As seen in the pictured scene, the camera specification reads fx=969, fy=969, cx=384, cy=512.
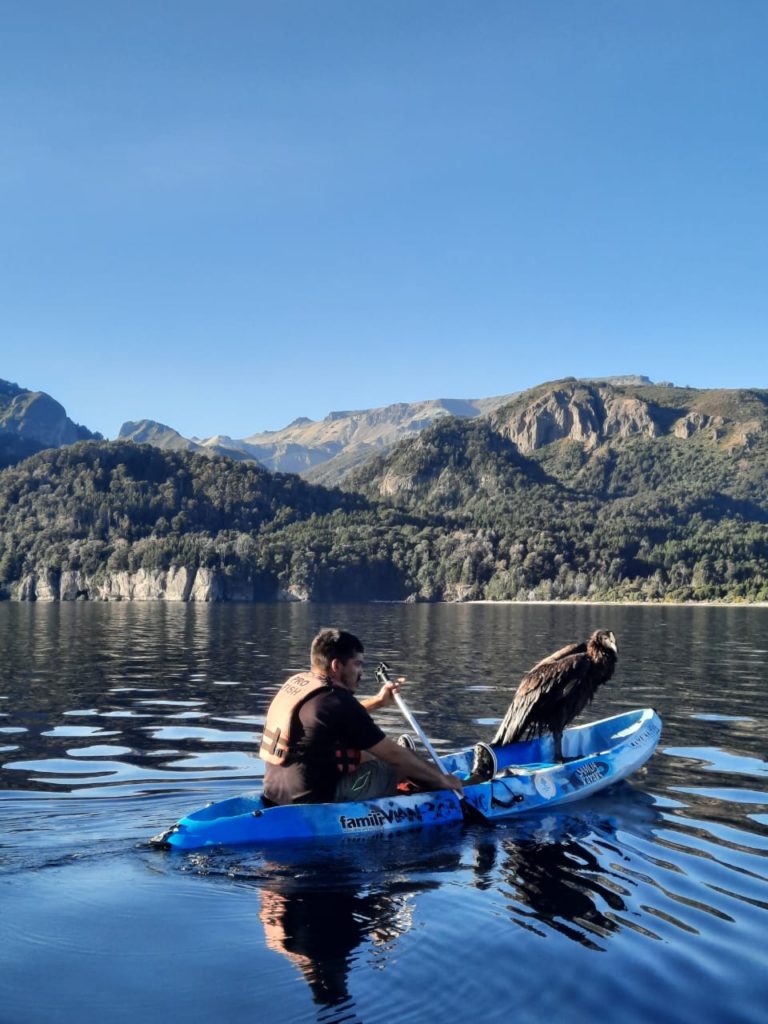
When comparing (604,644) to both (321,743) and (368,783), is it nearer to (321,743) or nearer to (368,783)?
(368,783)

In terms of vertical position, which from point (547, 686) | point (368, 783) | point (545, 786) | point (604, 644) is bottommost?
point (545, 786)

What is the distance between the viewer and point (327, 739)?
42.2ft

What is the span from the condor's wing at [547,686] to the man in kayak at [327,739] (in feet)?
11.6

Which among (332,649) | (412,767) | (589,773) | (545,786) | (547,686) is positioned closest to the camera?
(332,649)

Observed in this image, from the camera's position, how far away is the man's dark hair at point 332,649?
41.3 feet

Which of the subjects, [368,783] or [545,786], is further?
[545,786]

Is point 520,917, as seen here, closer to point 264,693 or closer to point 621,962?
point 621,962

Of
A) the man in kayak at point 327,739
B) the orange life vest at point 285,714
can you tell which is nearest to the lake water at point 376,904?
the man in kayak at point 327,739

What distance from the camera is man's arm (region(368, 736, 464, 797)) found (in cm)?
1323

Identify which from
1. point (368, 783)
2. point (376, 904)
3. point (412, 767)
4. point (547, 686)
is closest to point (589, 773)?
point (547, 686)

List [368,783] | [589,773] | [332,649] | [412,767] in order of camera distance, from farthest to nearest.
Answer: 1. [589,773]
2. [368,783]
3. [412,767]
4. [332,649]

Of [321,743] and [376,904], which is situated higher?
[321,743]

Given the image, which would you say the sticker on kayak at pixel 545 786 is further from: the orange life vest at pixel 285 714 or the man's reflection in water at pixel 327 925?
the man's reflection in water at pixel 327 925

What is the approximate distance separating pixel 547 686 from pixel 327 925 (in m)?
7.87
